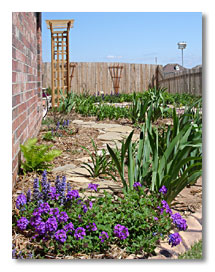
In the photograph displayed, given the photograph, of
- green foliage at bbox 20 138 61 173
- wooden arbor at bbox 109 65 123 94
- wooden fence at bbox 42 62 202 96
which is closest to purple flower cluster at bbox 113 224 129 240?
green foliage at bbox 20 138 61 173

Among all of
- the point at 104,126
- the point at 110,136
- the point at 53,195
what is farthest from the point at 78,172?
the point at 104,126

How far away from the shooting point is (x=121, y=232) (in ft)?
5.92

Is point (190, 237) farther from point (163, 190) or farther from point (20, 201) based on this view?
point (20, 201)

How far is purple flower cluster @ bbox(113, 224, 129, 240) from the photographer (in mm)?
1802

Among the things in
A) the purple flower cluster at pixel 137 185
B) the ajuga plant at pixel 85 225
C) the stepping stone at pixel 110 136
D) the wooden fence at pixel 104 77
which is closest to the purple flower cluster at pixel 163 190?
the ajuga plant at pixel 85 225

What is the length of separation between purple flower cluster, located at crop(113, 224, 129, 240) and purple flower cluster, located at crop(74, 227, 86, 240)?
0.55 ft

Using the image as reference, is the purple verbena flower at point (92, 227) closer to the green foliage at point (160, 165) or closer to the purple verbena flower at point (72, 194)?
the purple verbena flower at point (72, 194)

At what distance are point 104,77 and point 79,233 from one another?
488 inches

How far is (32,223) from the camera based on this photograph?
188cm

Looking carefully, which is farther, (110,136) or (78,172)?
(110,136)

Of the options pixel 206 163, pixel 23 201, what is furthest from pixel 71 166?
pixel 206 163

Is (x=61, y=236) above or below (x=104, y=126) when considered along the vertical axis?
below
